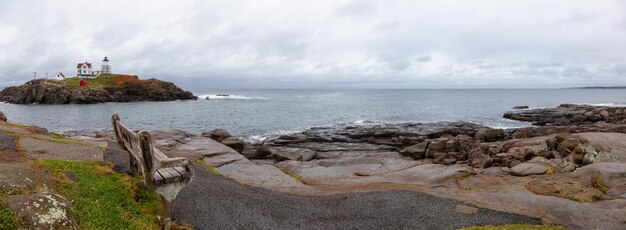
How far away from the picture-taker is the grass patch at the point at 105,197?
9836 mm

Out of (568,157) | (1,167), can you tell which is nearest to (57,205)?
(1,167)

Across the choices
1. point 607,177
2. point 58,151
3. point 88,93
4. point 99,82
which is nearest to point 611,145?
point 607,177

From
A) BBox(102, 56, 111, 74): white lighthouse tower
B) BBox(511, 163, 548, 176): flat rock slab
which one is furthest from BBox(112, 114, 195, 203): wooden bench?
BBox(102, 56, 111, 74): white lighthouse tower

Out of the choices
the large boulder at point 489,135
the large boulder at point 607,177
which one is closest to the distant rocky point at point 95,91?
the large boulder at point 489,135

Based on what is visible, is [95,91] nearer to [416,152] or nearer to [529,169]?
[416,152]

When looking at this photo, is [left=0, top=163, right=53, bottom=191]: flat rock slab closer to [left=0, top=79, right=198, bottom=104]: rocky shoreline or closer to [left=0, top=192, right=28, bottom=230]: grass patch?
[left=0, top=192, right=28, bottom=230]: grass patch

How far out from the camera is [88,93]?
4884 inches

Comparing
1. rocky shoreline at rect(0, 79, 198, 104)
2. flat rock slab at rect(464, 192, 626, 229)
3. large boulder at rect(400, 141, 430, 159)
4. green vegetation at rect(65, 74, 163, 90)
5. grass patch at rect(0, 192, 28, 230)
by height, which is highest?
green vegetation at rect(65, 74, 163, 90)

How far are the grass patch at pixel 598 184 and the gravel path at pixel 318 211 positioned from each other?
8.54 m

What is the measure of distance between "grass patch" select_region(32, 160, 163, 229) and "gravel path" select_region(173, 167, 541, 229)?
1198mm

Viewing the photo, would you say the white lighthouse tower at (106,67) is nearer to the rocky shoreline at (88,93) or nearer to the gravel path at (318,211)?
the rocky shoreline at (88,93)

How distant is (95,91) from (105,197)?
134439 mm

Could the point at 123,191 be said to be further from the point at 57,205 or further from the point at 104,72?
the point at 104,72

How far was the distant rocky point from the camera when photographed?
119875 millimetres
